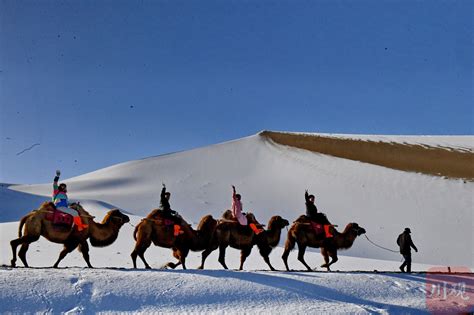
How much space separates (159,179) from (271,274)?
1058 inches

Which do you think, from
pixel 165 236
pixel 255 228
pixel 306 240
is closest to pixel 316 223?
pixel 306 240

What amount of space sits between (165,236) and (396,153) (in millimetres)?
32477

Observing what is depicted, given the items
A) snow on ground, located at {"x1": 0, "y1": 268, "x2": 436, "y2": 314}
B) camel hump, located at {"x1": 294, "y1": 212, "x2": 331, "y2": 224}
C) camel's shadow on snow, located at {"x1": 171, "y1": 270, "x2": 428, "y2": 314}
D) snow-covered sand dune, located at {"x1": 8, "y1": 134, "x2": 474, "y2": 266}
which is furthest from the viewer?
snow-covered sand dune, located at {"x1": 8, "y1": 134, "x2": 474, "y2": 266}

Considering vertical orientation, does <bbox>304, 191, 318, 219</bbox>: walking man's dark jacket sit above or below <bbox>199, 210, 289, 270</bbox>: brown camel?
above

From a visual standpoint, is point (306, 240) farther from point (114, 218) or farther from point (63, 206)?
point (63, 206)

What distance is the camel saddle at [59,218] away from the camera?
1326 cm

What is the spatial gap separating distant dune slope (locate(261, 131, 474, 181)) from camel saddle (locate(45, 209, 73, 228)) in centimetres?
3092

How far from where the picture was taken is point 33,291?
10875mm

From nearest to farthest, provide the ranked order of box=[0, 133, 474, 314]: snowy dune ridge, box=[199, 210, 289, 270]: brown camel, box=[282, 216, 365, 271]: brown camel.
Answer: box=[0, 133, 474, 314]: snowy dune ridge, box=[199, 210, 289, 270]: brown camel, box=[282, 216, 365, 271]: brown camel

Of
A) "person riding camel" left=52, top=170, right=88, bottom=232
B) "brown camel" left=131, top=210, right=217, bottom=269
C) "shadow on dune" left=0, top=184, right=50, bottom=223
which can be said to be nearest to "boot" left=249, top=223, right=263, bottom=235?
"brown camel" left=131, top=210, right=217, bottom=269

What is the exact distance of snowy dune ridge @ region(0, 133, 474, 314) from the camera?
444 inches

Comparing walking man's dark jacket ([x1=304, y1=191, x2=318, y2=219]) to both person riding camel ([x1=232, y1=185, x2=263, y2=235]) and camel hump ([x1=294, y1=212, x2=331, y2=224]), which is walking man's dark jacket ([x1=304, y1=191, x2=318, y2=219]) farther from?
person riding camel ([x1=232, y1=185, x2=263, y2=235])

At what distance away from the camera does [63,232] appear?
1341 centimetres

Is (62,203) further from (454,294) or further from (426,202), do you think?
(426,202)
